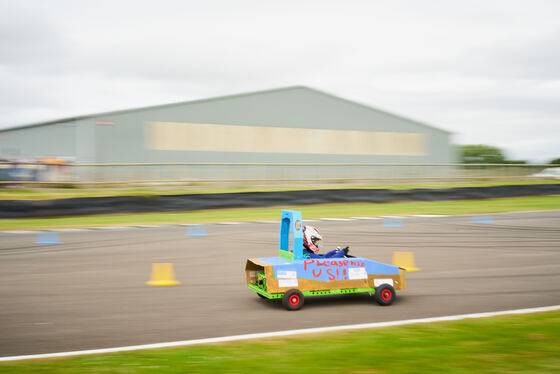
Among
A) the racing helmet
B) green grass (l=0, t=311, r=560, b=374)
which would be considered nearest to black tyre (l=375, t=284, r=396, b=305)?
the racing helmet

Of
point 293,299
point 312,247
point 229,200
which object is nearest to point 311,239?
point 312,247

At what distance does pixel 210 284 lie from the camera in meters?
8.43

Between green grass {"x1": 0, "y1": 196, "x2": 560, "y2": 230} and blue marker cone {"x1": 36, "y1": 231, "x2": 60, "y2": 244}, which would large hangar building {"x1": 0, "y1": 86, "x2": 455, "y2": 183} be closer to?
green grass {"x1": 0, "y1": 196, "x2": 560, "y2": 230}

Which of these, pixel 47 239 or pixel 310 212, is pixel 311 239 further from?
pixel 310 212

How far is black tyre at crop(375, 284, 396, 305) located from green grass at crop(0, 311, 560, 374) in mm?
1360

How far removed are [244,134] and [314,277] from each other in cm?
2368

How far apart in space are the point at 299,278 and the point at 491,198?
18.3 m

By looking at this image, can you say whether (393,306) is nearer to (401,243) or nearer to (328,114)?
(401,243)

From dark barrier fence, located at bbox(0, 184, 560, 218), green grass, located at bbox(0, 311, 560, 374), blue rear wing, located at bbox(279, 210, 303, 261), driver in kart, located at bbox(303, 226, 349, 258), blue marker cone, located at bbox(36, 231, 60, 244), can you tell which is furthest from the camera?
dark barrier fence, located at bbox(0, 184, 560, 218)

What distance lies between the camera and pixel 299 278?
269 inches

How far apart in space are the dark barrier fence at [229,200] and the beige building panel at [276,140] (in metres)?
9.11

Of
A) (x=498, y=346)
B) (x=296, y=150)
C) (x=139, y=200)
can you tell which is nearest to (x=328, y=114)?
(x=296, y=150)

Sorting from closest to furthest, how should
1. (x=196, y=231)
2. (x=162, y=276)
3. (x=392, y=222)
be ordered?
(x=162, y=276) < (x=196, y=231) < (x=392, y=222)

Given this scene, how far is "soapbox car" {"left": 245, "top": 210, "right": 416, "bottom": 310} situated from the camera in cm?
673
